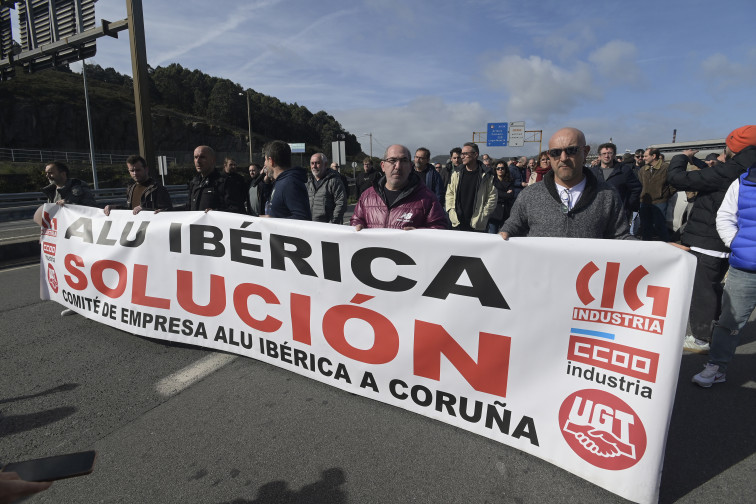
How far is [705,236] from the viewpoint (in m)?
3.41

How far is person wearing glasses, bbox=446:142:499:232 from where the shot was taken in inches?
219

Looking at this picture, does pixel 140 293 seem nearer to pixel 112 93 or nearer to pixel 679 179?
pixel 679 179

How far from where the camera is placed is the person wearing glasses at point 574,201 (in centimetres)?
245

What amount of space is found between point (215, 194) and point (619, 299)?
12.9 feet

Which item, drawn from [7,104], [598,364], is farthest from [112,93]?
[598,364]

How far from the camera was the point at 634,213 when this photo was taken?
706 centimetres

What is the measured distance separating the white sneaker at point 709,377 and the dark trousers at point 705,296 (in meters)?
0.72

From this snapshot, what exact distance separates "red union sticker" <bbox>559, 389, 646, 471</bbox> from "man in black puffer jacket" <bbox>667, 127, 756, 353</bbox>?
1727 millimetres

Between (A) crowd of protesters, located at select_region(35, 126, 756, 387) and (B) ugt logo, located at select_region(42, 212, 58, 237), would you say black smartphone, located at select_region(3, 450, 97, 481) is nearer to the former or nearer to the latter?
(A) crowd of protesters, located at select_region(35, 126, 756, 387)

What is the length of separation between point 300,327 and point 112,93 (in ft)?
199

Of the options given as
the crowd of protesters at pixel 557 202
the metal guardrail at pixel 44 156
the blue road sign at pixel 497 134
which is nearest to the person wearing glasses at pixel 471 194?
the crowd of protesters at pixel 557 202

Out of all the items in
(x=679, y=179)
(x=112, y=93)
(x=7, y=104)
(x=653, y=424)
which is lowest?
(x=653, y=424)

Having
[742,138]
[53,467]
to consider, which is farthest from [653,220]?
[53,467]

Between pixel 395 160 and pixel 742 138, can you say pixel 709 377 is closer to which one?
pixel 742 138
